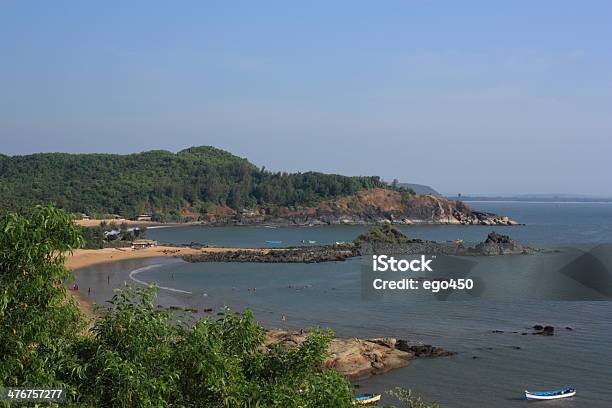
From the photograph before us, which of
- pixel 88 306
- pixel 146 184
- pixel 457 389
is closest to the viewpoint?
pixel 457 389

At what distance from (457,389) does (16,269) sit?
23030mm

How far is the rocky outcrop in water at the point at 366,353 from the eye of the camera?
101 ft

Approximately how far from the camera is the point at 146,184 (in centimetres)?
17550

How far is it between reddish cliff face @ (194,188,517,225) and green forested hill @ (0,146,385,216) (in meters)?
5.63

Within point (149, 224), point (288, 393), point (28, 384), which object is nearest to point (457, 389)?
point (288, 393)

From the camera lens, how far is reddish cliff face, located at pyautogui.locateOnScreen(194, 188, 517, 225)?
503 feet

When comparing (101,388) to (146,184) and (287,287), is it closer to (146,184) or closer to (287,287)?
(287,287)

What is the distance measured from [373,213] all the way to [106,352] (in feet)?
489

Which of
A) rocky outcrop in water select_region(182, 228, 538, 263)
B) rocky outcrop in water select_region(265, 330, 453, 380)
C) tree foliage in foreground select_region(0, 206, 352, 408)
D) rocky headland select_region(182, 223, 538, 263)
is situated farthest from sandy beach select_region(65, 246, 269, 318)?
tree foliage in foreground select_region(0, 206, 352, 408)

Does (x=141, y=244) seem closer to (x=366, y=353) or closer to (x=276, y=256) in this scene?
(x=276, y=256)

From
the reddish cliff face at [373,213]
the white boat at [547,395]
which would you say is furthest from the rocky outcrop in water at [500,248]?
the reddish cliff face at [373,213]

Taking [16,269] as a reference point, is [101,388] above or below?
below

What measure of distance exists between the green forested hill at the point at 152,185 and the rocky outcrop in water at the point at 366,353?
123 metres

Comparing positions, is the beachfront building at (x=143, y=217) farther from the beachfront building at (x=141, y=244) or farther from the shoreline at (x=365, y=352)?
the shoreline at (x=365, y=352)
